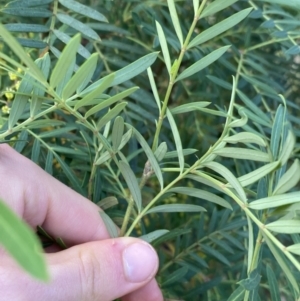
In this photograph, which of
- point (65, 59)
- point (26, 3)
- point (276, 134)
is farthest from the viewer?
point (26, 3)

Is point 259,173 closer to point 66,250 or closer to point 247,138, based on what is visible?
point 247,138

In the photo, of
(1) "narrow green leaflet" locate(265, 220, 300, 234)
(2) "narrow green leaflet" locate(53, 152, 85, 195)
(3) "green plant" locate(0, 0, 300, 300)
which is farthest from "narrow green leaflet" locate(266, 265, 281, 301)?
(2) "narrow green leaflet" locate(53, 152, 85, 195)

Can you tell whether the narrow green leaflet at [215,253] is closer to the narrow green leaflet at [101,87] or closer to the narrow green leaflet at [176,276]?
the narrow green leaflet at [176,276]

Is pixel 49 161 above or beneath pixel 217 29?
beneath

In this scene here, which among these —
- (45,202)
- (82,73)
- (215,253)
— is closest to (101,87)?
(82,73)

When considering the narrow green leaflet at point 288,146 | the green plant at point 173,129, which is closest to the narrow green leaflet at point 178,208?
the green plant at point 173,129

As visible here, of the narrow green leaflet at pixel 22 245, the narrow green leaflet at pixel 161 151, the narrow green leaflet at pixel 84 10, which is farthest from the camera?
the narrow green leaflet at pixel 84 10

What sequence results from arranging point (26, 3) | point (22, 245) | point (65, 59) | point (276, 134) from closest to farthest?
point (22, 245) → point (65, 59) → point (276, 134) → point (26, 3)

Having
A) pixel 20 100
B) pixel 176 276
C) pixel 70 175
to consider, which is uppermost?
pixel 20 100

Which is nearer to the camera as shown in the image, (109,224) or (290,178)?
(290,178)
